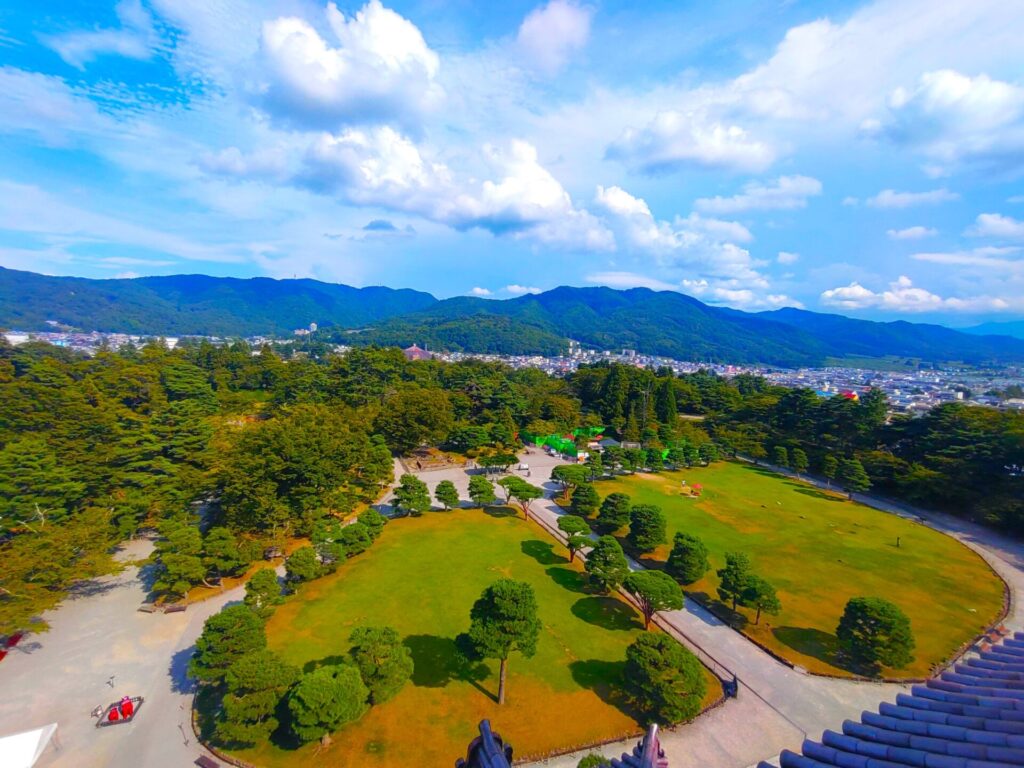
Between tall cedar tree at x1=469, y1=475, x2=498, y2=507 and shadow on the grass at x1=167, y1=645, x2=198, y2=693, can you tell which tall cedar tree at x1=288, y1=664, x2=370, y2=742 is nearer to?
shadow on the grass at x1=167, y1=645, x2=198, y2=693

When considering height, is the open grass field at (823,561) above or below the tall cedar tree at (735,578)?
below

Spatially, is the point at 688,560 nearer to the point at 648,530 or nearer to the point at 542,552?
the point at 648,530

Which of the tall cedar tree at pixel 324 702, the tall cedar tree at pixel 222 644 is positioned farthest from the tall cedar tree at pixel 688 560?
the tall cedar tree at pixel 222 644

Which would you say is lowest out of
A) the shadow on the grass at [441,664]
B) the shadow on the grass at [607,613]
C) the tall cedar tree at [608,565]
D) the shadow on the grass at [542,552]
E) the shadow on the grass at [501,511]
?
the shadow on the grass at [501,511]

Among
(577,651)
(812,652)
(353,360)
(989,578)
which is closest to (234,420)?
(353,360)

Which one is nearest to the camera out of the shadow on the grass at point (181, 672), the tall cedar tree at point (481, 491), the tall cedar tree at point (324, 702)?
the tall cedar tree at point (324, 702)

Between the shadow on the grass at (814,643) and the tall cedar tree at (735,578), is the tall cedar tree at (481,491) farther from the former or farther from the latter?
the shadow on the grass at (814,643)

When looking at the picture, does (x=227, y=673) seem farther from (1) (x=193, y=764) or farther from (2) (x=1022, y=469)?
(2) (x=1022, y=469)
